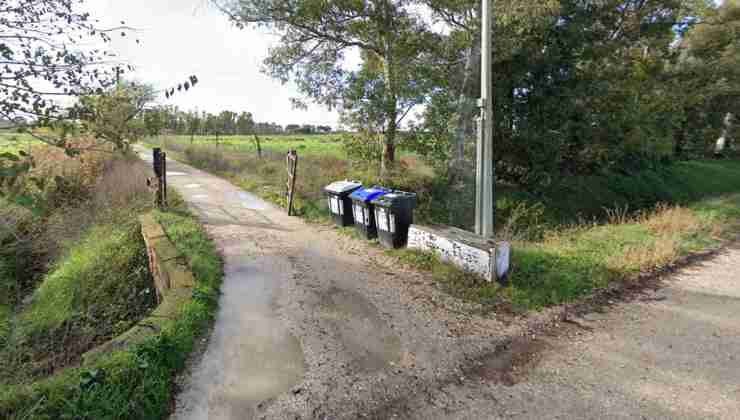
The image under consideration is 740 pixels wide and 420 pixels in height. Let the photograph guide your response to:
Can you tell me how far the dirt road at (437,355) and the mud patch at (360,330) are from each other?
0.05 ft

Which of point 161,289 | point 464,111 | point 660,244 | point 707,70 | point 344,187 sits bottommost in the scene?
point 161,289

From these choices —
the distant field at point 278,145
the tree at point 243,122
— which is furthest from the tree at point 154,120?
the tree at point 243,122

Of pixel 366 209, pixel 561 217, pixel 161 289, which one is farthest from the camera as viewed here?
pixel 561 217

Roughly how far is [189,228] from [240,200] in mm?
3352

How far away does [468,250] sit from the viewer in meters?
5.00

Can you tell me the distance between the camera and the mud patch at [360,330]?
329 cm

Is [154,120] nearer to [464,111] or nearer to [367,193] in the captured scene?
[367,193]

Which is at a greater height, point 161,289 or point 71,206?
point 71,206

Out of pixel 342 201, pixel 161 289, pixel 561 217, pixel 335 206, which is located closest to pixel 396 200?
pixel 342 201

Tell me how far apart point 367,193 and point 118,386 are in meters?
4.83

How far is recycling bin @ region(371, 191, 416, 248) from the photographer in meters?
6.12

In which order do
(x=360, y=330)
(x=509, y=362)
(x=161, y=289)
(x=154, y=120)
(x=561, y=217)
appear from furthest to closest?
1. (x=561, y=217)
2. (x=161, y=289)
3. (x=360, y=330)
4. (x=509, y=362)
5. (x=154, y=120)

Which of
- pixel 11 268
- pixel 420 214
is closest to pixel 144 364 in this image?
pixel 11 268

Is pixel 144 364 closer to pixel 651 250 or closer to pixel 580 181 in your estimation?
pixel 651 250
